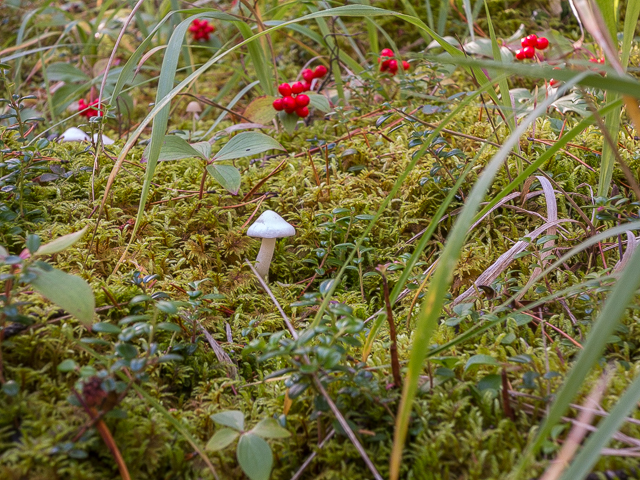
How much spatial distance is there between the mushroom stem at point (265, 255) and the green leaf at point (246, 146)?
335mm

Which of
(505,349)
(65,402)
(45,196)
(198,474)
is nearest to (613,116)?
(505,349)

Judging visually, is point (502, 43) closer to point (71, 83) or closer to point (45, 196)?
point (45, 196)

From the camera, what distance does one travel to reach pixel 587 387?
1.05 meters

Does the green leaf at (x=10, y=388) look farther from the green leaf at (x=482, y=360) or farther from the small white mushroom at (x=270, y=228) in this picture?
the green leaf at (x=482, y=360)

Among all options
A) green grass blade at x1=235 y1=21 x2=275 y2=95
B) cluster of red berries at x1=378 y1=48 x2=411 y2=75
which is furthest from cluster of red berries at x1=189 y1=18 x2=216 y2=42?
cluster of red berries at x1=378 y1=48 x2=411 y2=75

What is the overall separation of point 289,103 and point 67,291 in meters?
1.38

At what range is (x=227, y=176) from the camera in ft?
5.43

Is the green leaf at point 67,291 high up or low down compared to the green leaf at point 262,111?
down

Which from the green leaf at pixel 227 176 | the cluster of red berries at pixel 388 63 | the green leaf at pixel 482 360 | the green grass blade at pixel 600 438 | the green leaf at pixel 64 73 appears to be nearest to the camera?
the green grass blade at pixel 600 438

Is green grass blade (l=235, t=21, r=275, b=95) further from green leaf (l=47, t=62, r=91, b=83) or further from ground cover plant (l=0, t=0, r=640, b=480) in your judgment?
green leaf (l=47, t=62, r=91, b=83)

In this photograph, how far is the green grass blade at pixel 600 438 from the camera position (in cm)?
64

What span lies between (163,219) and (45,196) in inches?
17.3

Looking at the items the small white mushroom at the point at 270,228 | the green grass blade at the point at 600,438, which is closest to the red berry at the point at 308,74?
the small white mushroom at the point at 270,228

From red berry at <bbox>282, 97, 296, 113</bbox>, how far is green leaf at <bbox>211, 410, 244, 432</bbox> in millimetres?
1465
